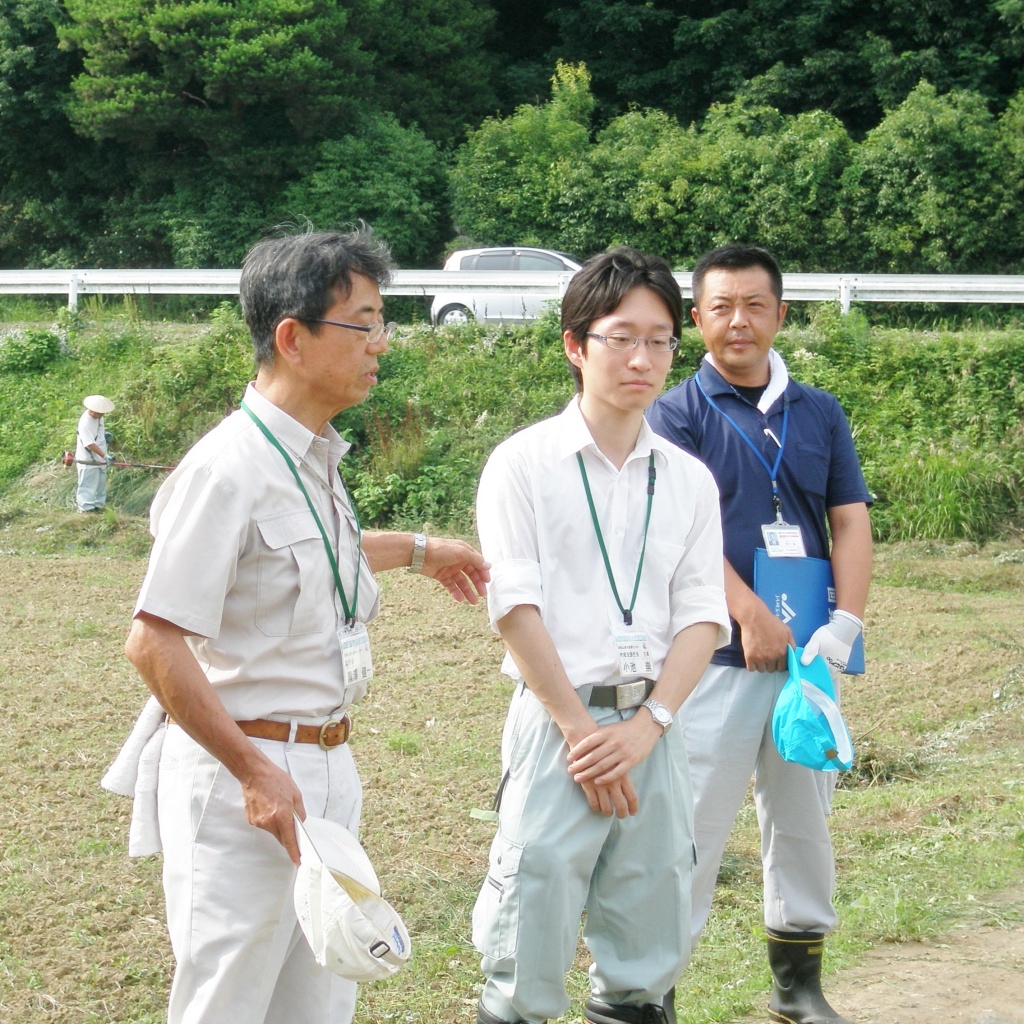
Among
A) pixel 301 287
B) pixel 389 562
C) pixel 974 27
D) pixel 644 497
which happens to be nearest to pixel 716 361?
pixel 644 497

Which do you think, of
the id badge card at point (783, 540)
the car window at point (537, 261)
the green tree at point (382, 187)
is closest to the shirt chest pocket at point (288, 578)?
the id badge card at point (783, 540)

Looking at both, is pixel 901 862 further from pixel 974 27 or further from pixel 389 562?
pixel 974 27

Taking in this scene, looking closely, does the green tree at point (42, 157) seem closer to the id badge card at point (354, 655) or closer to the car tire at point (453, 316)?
the car tire at point (453, 316)

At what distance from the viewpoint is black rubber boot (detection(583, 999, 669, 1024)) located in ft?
8.45

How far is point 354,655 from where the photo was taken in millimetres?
2459

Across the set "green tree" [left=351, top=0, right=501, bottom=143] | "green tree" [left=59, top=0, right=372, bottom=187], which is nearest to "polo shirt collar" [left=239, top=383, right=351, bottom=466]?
"green tree" [left=59, top=0, right=372, bottom=187]

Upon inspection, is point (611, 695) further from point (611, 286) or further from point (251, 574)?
point (611, 286)

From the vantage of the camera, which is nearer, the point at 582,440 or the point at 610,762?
the point at 610,762

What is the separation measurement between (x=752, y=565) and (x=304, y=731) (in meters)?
1.45

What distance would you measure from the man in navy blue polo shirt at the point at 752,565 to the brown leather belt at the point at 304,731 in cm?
112

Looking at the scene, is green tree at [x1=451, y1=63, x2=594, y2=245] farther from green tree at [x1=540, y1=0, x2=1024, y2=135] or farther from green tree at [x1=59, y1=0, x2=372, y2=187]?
green tree at [x1=540, y1=0, x2=1024, y2=135]

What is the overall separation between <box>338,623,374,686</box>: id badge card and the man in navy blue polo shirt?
1.09 m

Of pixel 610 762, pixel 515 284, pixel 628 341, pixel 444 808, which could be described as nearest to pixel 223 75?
pixel 515 284

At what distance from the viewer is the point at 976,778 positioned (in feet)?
17.4
